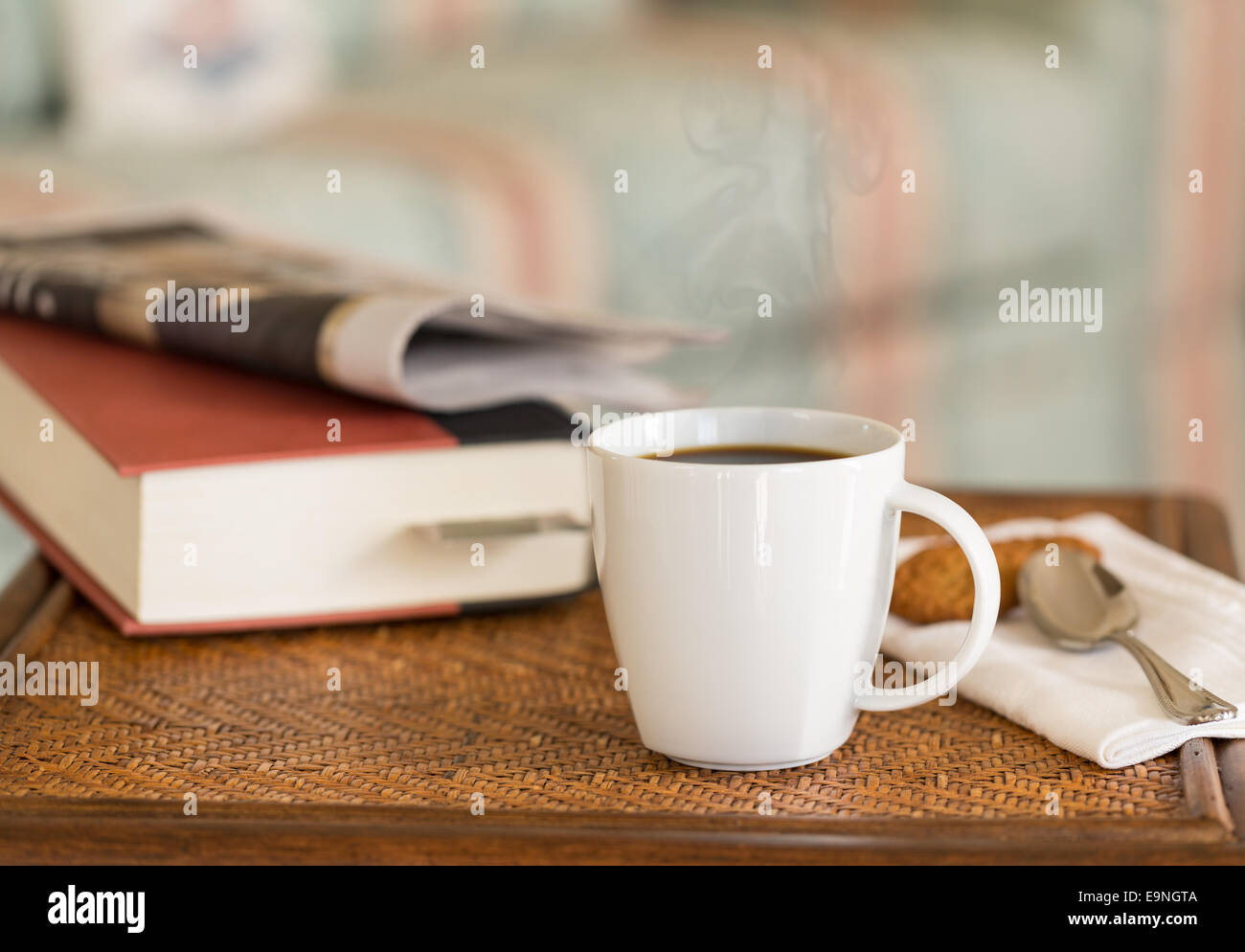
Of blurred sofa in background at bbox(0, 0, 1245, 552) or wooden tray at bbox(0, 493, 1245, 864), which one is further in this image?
blurred sofa in background at bbox(0, 0, 1245, 552)

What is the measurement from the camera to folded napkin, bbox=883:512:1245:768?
17.1 inches

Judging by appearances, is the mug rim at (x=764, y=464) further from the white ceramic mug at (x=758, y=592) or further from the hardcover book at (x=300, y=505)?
the hardcover book at (x=300, y=505)

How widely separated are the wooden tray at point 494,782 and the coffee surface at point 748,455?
0.10m

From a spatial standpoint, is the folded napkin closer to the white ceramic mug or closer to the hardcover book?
the white ceramic mug

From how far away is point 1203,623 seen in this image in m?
0.52

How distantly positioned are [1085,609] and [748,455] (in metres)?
0.17

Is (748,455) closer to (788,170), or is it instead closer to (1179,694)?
(1179,694)

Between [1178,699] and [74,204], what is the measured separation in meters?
1.14

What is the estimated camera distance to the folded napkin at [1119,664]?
0.44 metres

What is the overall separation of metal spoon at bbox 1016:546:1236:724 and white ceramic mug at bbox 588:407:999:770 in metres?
0.08

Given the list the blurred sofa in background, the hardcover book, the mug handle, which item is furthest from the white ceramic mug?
the blurred sofa in background

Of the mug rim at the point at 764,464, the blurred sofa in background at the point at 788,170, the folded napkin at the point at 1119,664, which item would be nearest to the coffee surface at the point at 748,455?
the mug rim at the point at 764,464
